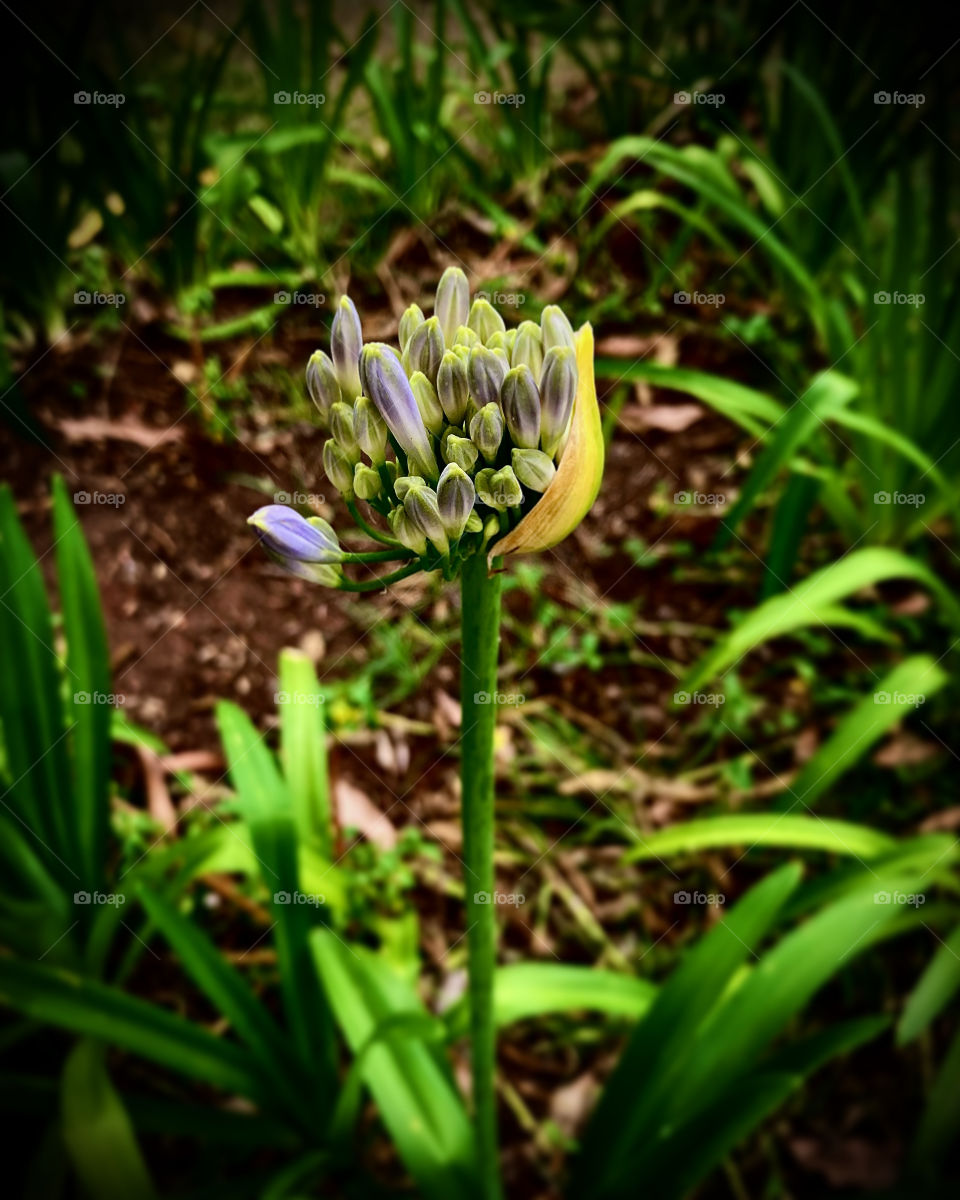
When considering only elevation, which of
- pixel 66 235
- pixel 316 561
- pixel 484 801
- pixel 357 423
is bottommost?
pixel 484 801

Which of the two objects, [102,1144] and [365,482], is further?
[102,1144]

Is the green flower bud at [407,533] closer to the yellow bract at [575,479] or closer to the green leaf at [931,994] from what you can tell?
the yellow bract at [575,479]

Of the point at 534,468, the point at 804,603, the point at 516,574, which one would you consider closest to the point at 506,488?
the point at 534,468

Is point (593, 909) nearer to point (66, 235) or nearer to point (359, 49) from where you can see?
point (66, 235)

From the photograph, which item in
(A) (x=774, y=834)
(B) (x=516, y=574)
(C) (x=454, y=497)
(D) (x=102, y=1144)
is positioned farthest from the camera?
(B) (x=516, y=574)

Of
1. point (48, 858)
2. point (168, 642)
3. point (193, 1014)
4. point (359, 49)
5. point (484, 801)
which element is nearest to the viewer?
point (484, 801)

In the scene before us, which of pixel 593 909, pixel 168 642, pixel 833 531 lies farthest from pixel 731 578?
pixel 168 642

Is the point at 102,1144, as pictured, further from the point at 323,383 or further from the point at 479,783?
the point at 323,383
